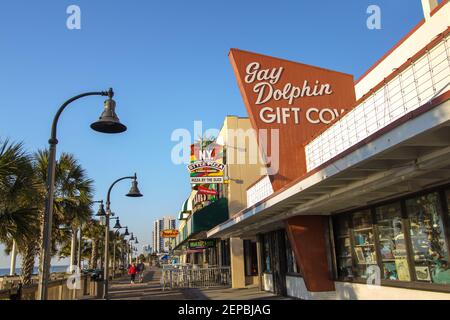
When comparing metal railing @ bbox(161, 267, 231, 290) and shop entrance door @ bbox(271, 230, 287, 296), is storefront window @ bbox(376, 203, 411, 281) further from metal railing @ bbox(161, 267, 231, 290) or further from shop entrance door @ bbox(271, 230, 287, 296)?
metal railing @ bbox(161, 267, 231, 290)

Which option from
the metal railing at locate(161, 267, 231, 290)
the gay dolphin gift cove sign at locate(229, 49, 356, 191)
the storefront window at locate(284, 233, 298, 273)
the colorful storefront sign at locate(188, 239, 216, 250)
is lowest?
the metal railing at locate(161, 267, 231, 290)

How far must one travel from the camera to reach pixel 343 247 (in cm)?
1099

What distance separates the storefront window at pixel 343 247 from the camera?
10711 millimetres

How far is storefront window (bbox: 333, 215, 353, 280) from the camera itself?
422 inches

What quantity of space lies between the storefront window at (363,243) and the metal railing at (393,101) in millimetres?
1825

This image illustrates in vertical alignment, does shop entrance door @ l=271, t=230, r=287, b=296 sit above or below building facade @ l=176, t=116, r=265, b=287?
below

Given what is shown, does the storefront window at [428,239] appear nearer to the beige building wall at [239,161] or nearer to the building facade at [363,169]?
the building facade at [363,169]

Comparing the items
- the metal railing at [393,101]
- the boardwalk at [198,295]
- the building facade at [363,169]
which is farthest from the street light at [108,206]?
the metal railing at [393,101]

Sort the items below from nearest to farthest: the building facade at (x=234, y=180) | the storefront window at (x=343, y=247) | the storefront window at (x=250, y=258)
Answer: the storefront window at (x=343, y=247) → the building facade at (x=234, y=180) → the storefront window at (x=250, y=258)

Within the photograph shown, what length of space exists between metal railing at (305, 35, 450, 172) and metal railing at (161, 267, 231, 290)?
42.9 feet

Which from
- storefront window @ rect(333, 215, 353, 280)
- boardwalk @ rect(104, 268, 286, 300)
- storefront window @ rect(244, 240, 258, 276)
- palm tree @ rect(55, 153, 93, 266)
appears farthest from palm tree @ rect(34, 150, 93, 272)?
storefront window @ rect(333, 215, 353, 280)

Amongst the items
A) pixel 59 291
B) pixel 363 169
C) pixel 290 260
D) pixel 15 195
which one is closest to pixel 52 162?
pixel 15 195
